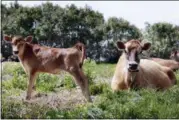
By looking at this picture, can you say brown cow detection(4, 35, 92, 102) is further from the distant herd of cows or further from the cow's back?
the cow's back

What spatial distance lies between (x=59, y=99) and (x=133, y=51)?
5.16ft

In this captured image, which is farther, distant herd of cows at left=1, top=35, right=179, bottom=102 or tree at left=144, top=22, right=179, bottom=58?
tree at left=144, top=22, right=179, bottom=58

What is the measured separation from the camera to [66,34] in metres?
41.1

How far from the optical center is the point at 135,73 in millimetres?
9070

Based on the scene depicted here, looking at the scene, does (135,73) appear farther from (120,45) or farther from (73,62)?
(73,62)

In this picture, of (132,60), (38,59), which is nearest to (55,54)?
(38,59)

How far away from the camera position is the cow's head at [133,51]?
8602mm

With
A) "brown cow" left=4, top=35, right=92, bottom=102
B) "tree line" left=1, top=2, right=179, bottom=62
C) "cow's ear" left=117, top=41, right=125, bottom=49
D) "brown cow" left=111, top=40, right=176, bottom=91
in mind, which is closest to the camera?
"brown cow" left=4, top=35, right=92, bottom=102

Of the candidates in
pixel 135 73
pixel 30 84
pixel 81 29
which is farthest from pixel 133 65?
pixel 81 29

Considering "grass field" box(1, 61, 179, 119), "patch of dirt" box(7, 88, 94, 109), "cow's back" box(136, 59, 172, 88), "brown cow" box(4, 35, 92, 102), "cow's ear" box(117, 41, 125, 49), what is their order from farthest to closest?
"cow's back" box(136, 59, 172, 88), "cow's ear" box(117, 41, 125, 49), "brown cow" box(4, 35, 92, 102), "patch of dirt" box(7, 88, 94, 109), "grass field" box(1, 61, 179, 119)

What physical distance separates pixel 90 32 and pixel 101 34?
1056mm

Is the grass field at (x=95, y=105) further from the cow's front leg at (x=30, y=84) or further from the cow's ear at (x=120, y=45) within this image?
the cow's ear at (x=120, y=45)

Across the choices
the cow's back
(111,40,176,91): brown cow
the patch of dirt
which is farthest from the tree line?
the patch of dirt

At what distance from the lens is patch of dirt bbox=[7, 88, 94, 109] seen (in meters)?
8.02
